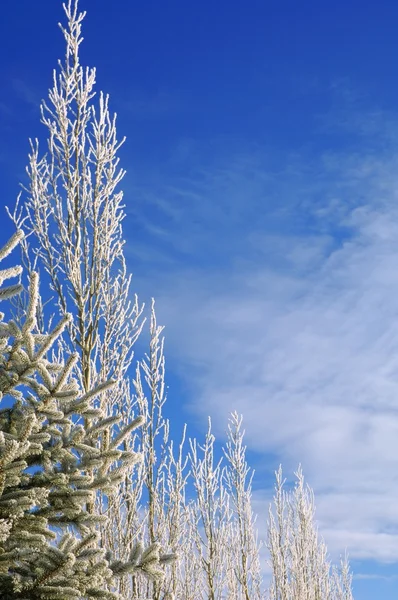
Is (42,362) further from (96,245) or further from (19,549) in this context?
(96,245)

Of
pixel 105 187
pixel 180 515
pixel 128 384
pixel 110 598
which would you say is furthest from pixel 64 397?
pixel 180 515

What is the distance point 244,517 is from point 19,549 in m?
10.7

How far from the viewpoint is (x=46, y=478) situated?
3857 millimetres

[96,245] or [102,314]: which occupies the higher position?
[96,245]

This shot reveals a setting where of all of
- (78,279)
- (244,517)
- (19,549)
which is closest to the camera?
(19,549)

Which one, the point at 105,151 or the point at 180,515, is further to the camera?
the point at 180,515

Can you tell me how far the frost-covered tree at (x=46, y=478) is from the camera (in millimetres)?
3555

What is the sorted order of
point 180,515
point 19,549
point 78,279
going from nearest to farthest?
point 19,549
point 78,279
point 180,515

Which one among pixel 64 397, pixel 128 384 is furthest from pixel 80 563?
pixel 128 384

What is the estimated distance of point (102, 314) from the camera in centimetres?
691

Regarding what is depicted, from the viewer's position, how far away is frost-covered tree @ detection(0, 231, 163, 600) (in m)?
3.55

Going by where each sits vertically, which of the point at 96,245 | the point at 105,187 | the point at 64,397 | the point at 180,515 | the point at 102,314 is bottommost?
the point at 64,397

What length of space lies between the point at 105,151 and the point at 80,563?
4.58 m

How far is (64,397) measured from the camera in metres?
3.80
